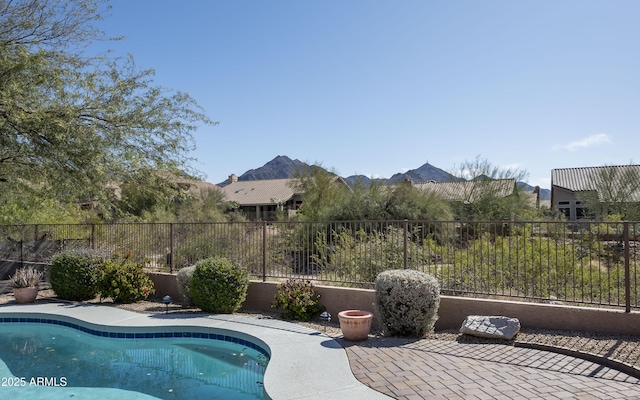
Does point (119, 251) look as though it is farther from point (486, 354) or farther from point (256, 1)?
point (486, 354)

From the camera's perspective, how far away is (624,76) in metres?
11.5

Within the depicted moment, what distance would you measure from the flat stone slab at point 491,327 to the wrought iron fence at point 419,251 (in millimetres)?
770

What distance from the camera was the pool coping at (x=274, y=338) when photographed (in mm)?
4539

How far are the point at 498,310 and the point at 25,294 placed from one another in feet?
32.7

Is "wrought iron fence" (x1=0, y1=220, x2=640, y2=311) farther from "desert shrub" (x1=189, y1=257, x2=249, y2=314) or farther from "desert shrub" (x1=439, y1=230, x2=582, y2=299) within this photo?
"desert shrub" (x1=189, y1=257, x2=249, y2=314)

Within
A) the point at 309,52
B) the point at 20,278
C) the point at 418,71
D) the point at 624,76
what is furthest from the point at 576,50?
the point at 20,278

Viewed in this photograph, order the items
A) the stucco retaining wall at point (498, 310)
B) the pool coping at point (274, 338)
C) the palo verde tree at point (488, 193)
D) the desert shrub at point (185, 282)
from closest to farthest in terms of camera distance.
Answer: the pool coping at point (274, 338), the stucco retaining wall at point (498, 310), the desert shrub at point (185, 282), the palo verde tree at point (488, 193)

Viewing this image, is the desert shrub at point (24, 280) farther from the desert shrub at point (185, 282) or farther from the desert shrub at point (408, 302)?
the desert shrub at point (408, 302)

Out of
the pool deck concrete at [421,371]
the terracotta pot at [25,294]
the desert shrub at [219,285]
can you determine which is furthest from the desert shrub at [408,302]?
the terracotta pot at [25,294]

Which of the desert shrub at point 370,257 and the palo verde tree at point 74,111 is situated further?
the palo verde tree at point 74,111

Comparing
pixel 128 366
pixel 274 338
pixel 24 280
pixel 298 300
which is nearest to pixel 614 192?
pixel 298 300

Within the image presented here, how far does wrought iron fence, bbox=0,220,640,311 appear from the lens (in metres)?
7.03

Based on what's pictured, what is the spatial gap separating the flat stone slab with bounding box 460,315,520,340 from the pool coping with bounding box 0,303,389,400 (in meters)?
1.90

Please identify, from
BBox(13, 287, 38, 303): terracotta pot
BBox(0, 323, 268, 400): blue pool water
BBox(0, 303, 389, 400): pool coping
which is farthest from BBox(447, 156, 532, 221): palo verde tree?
BBox(13, 287, 38, 303): terracotta pot
